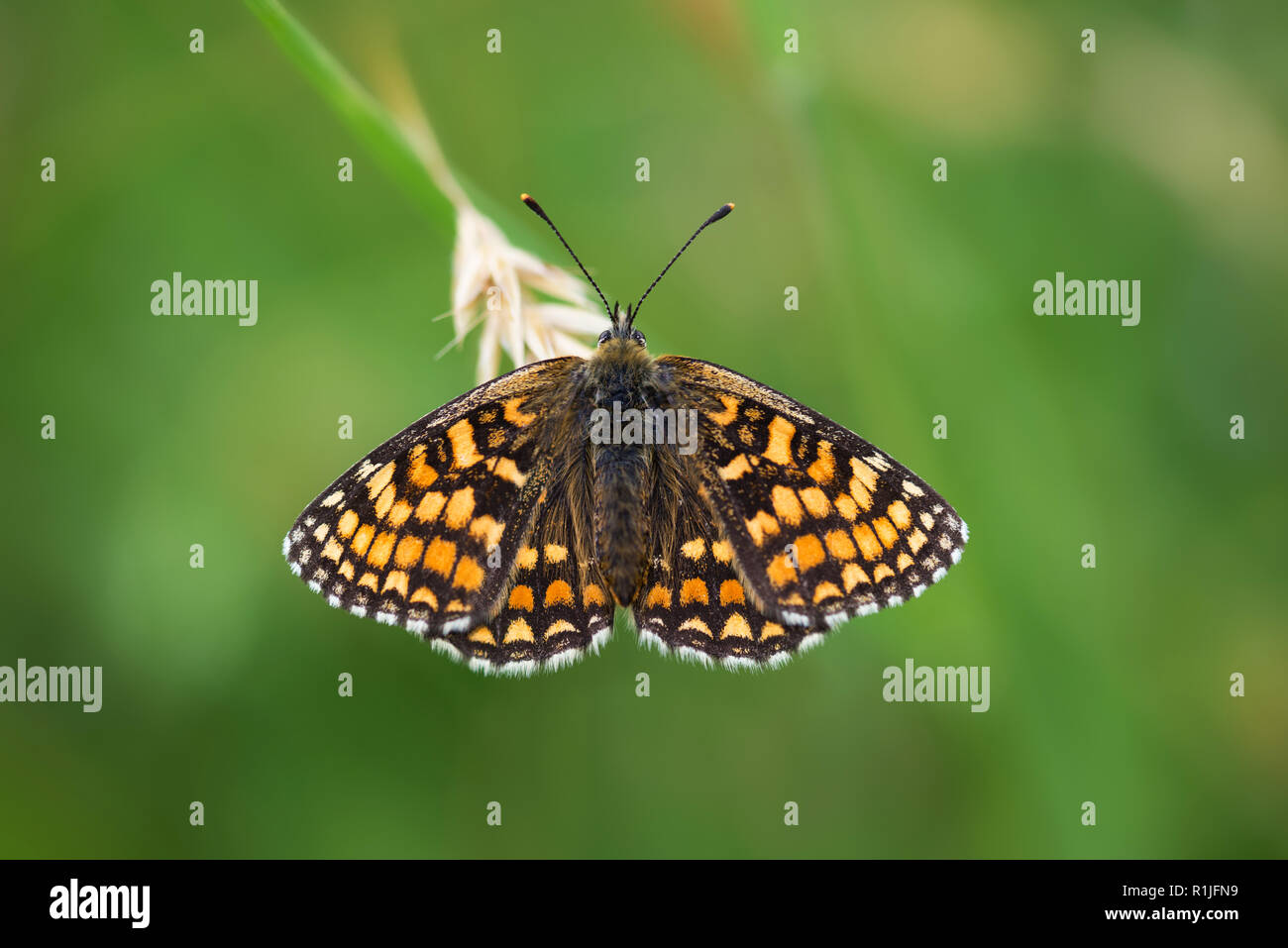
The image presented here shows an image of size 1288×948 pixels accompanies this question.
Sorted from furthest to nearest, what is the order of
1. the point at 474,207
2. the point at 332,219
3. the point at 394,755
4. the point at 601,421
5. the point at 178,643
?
1. the point at 332,219
2. the point at 394,755
3. the point at 178,643
4. the point at 601,421
5. the point at 474,207

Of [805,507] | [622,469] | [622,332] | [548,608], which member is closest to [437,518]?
[548,608]

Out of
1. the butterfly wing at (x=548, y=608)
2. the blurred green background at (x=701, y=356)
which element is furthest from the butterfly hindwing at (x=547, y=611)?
the blurred green background at (x=701, y=356)

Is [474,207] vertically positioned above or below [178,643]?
above

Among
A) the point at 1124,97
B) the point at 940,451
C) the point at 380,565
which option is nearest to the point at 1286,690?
the point at 940,451

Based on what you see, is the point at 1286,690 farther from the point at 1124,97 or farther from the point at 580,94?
the point at 580,94

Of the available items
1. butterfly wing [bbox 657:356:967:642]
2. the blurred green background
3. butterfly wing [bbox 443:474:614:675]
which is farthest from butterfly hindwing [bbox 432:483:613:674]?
the blurred green background

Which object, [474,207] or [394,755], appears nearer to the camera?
[474,207]

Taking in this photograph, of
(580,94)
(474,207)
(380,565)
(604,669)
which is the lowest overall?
(604,669)
